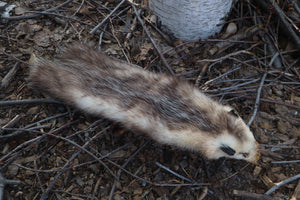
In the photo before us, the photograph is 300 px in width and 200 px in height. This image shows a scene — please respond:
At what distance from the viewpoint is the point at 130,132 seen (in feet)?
10.2

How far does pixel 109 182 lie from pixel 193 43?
2.38 meters

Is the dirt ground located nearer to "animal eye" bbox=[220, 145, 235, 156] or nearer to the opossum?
the opossum

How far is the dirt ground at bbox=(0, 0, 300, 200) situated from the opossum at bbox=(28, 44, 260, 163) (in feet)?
0.88

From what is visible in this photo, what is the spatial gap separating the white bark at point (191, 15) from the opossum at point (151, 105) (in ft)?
3.75

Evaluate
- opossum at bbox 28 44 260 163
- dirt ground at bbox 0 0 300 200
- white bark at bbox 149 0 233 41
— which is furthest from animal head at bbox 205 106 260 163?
white bark at bbox 149 0 233 41

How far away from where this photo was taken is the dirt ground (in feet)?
9.25

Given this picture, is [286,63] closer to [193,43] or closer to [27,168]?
[193,43]

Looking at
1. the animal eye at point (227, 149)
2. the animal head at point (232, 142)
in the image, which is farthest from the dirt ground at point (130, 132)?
the animal eye at point (227, 149)

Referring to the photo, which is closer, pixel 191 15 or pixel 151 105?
pixel 151 105

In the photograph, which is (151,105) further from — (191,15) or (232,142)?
(191,15)

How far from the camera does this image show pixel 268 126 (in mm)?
3344

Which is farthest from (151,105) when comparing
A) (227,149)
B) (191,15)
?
(191,15)

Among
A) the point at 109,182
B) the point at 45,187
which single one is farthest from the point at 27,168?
the point at 109,182

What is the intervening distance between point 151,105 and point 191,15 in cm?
159
